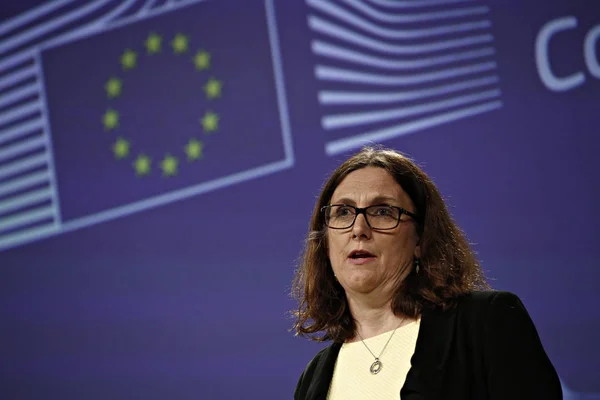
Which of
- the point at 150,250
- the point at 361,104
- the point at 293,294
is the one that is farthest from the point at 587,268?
the point at 150,250

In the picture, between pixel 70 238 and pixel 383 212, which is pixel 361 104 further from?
pixel 383 212

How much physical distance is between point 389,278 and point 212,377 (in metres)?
1.91

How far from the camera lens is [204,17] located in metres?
3.90

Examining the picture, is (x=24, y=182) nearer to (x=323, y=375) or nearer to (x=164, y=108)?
(x=164, y=108)

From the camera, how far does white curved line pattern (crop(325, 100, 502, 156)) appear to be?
143 inches

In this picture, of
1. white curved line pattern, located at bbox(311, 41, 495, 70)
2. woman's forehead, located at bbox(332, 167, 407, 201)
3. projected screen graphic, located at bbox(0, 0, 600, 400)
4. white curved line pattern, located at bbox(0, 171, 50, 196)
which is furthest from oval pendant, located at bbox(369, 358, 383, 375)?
white curved line pattern, located at bbox(0, 171, 50, 196)

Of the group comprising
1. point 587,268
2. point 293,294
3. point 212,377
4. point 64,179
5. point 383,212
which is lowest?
point 212,377

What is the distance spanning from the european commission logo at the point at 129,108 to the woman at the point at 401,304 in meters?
1.69

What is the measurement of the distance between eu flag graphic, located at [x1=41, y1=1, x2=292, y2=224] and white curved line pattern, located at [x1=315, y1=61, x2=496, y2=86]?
0.81 ft

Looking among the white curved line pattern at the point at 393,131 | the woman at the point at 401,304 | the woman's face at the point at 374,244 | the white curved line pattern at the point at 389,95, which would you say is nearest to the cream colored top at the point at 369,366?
the woman at the point at 401,304

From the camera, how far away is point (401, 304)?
1.88 m

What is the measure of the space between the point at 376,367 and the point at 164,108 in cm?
232

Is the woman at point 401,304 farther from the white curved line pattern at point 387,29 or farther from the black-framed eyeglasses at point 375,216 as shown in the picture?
the white curved line pattern at point 387,29

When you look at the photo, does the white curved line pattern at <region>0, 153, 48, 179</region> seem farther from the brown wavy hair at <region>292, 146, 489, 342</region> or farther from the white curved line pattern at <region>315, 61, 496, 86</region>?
the brown wavy hair at <region>292, 146, 489, 342</region>
